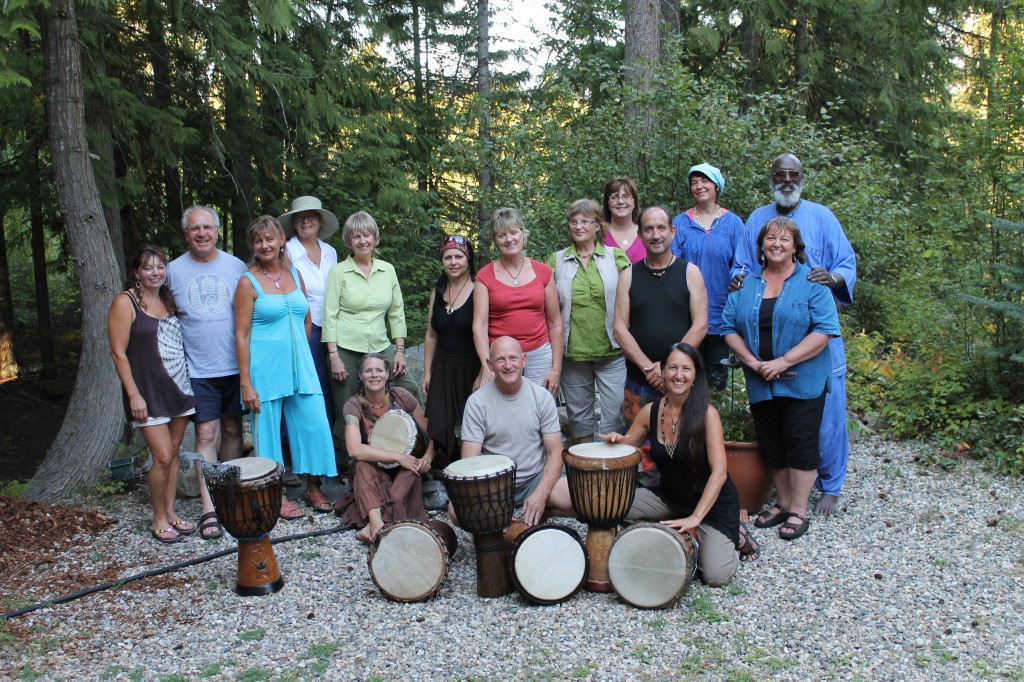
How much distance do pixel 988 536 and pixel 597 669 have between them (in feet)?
8.76

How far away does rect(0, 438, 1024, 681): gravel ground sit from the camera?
10.5 feet

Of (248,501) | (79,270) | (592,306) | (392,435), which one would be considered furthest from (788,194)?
(79,270)

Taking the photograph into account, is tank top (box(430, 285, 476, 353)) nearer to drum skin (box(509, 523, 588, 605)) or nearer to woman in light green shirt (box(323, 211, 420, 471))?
woman in light green shirt (box(323, 211, 420, 471))

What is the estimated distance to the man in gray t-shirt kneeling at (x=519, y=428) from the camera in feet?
13.6

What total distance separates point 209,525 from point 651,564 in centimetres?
263

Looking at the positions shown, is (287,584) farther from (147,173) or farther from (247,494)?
(147,173)

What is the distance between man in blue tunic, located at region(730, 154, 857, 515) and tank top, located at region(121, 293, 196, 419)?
10.5ft

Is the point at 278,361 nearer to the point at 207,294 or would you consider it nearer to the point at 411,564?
the point at 207,294

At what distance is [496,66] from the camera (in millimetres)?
14836

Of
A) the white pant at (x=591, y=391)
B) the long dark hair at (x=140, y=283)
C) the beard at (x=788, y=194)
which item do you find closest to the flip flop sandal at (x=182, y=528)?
the long dark hair at (x=140, y=283)

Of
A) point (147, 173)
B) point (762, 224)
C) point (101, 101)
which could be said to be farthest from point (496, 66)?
point (762, 224)

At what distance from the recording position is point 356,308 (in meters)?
4.99

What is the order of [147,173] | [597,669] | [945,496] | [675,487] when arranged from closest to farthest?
1. [597,669]
2. [675,487]
3. [945,496]
4. [147,173]

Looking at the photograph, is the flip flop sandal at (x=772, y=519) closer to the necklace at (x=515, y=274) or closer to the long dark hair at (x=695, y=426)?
the long dark hair at (x=695, y=426)
